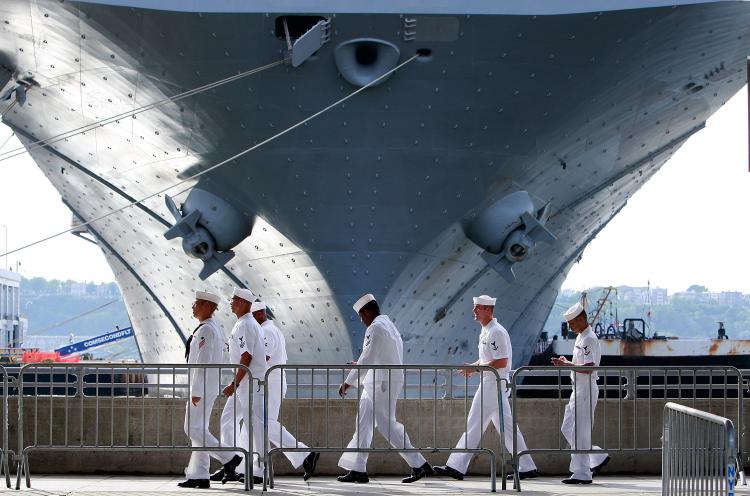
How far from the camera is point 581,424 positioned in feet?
31.1

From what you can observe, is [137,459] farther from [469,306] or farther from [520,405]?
[469,306]

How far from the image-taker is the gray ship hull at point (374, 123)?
504 inches

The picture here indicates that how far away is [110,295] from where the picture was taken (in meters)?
191

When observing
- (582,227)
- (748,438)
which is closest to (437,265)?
(582,227)

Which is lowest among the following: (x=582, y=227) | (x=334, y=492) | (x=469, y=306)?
(x=334, y=492)

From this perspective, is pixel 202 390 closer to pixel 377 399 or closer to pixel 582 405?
pixel 377 399

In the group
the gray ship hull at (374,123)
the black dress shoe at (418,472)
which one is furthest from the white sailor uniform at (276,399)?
the gray ship hull at (374,123)

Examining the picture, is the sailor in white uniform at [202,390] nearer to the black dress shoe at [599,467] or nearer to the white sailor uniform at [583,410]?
the white sailor uniform at [583,410]

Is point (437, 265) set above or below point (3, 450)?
above

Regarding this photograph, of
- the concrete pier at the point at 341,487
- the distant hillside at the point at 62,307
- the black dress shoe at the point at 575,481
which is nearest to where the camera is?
the concrete pier at the point at 341,487

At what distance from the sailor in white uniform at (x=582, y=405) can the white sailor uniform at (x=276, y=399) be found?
6.50 ft

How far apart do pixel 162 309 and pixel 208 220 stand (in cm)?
442

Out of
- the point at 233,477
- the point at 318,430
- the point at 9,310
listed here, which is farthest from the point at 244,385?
the point at 9,310

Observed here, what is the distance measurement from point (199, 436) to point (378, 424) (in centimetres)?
133
